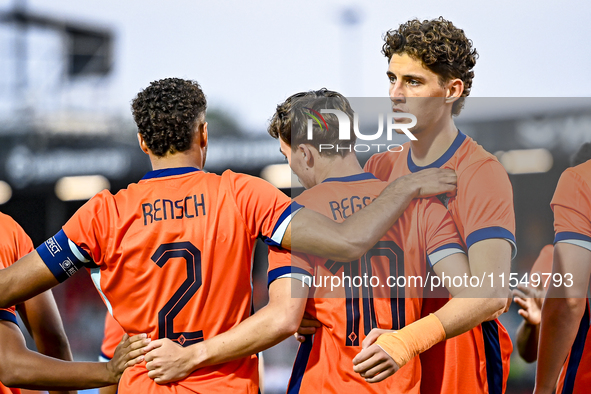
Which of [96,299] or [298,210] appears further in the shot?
[96,299]

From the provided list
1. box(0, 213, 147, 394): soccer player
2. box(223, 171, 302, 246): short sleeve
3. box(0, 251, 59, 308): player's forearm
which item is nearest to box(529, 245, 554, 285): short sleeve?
box(223, 171, 302, 246): short sleeve

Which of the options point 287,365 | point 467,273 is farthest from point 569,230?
point 287,365

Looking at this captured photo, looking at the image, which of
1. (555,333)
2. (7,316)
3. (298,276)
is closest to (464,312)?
(298,276)

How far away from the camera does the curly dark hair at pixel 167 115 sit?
2.76 metres

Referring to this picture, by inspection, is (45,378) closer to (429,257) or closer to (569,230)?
(429,257)

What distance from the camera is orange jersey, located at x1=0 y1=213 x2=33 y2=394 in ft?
9.78

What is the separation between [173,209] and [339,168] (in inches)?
32.8

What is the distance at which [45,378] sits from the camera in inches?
106

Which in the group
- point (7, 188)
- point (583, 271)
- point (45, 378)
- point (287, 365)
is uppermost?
point (583, 271)

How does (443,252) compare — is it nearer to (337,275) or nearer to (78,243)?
(337,275)

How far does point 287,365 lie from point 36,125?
8.55 meters

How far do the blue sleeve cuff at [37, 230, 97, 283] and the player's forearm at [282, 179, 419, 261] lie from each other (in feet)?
3.13

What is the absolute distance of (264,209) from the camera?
8.52 feet

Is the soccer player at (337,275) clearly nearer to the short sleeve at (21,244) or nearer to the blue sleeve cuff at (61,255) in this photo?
the blue sleeve cuff at (61,255)
